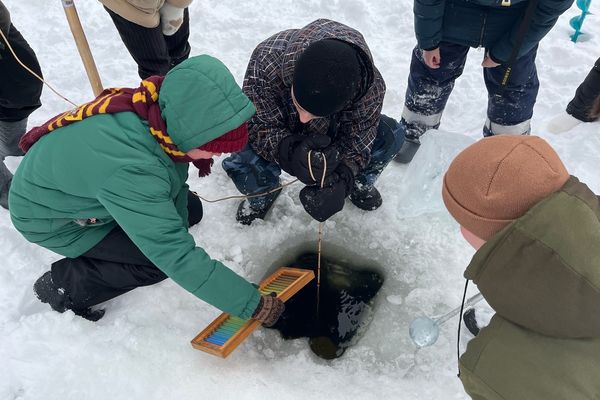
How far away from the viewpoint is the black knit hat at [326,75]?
6.05ft

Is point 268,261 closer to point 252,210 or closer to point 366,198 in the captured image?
point 252,210

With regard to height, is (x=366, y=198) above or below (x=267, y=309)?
below

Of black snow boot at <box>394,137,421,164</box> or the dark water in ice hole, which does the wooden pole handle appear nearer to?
the dark water in ice hole

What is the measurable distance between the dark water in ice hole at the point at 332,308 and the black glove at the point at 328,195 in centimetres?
43

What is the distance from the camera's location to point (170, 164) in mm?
1804

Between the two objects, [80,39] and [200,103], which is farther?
[80,39]

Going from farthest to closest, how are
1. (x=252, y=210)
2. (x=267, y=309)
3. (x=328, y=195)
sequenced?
(x=252, y=210) < (x=328, y=195) < (x=267, y=309)

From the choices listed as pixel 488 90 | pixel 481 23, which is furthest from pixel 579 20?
pixel 481 23

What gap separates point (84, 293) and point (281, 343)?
3.12 ft

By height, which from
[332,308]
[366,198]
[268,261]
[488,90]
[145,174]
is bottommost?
[332,308]

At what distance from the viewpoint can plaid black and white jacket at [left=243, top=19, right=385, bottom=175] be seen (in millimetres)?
2150

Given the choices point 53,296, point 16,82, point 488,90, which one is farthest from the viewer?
point 488,90

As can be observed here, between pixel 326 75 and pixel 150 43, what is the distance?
4.02ft

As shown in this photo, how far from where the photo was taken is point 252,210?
9.06ft
